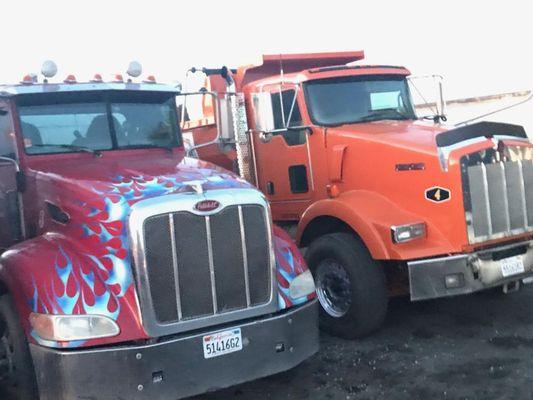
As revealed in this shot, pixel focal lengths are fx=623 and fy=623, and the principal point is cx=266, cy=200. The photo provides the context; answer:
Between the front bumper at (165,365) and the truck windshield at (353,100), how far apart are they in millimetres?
2914

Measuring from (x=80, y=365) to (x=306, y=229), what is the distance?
3.47 meters

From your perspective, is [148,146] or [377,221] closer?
[148,146]

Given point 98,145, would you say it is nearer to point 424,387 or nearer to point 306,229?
point 306,229

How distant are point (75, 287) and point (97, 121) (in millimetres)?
1960

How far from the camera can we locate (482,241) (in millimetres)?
5762

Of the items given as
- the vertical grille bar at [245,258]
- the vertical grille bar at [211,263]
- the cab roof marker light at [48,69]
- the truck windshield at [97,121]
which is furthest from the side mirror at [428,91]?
the cab roof marker light at [48,69]

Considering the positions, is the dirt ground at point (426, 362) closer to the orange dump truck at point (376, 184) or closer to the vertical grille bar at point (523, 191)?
the orange dump truck at point (376, 184)

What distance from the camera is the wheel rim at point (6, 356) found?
447 cm

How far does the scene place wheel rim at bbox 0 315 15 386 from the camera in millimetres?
4471

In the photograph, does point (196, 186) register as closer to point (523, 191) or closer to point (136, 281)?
point (136, 281)

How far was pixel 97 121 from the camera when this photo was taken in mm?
5582

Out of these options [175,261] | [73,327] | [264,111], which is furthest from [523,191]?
[73,327]

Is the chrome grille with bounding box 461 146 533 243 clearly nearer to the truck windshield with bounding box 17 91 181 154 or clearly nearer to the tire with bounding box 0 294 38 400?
the truck windshield with bounding box 17 91 181 154

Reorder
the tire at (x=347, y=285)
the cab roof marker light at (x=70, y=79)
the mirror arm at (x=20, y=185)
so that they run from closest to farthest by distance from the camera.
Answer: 1. the mirror arm at (x=20, y=185)
2. the cab roof marker light at (x=70, y=79)
3. the tire at (x=347, y=285)
